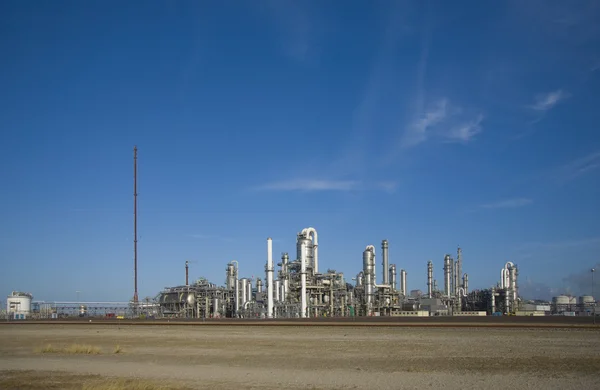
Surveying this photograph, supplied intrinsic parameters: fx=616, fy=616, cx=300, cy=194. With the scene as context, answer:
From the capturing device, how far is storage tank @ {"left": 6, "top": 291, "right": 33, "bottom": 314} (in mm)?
122738

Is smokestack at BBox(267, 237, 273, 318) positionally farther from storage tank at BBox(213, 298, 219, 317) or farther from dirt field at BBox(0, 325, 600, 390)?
dirt field at BBox(0, 325, 600, 390)

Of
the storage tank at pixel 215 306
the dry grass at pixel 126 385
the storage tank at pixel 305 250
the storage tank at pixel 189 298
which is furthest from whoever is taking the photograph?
the storage tank at pixel 189 298

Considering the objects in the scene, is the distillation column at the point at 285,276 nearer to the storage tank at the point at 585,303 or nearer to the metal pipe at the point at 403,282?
the metal pipe at the point at 403,282

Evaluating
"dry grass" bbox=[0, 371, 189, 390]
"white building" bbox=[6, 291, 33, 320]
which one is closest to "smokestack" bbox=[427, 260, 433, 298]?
"white building" bbox=[6, 291, 33, 320]

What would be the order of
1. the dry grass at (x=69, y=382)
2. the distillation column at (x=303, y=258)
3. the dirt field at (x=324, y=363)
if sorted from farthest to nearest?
the distillation column at (x=303, y=258) < the dirt field at (x=324, y=363) < the dry grass at (x=69, y=382)

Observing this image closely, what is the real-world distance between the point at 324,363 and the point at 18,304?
113364 mm

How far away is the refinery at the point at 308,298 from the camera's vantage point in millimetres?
100938

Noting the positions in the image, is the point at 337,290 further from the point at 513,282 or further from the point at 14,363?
the point at 14,363

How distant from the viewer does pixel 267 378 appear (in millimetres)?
22812

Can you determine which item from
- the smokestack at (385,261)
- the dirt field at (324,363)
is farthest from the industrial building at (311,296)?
the dirt field at (324,363)

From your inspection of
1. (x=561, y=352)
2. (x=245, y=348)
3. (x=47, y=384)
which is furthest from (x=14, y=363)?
A: (x=561, y=352)

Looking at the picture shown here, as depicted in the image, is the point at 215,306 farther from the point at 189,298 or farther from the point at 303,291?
the point at 303,291

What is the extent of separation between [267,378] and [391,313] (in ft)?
271

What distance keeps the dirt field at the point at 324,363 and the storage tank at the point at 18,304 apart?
8921 cm
